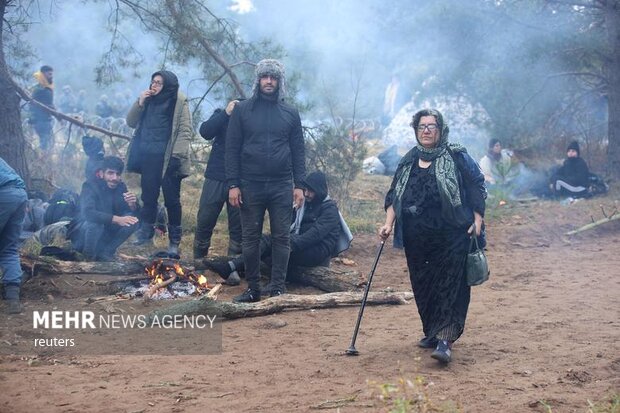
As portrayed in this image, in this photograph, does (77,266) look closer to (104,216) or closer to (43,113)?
(104,216)

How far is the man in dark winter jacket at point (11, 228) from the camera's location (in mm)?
5910

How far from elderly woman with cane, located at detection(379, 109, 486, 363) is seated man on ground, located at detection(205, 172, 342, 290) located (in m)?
2.19

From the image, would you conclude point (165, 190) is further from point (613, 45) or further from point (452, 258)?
point (613, 45)

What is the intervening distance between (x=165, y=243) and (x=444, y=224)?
4663mm

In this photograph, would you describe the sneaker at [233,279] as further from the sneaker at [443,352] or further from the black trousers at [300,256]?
the sneaker at [443,352]

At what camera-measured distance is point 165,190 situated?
24.8 ft

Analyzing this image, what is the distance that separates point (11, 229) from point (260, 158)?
7.07 ft

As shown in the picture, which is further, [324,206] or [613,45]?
[613,45]

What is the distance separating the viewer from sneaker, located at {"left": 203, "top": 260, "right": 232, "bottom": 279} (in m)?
7.24

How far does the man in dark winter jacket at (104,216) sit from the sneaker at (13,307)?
54.8 inches

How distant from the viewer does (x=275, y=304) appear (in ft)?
20.8

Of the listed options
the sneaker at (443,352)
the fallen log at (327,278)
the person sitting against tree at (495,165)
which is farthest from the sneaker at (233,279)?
the person sitting against tree at (495,165)

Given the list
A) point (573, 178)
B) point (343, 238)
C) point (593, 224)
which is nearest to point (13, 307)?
point (343, 238)

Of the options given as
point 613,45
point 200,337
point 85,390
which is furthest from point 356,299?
point 613,45
